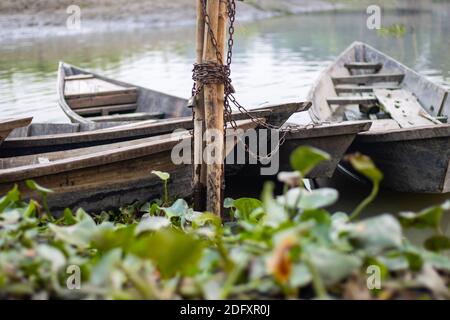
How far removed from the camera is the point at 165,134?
5746mm

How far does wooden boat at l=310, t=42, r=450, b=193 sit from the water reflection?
7.37 ft

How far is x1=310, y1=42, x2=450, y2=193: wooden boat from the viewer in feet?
18.2

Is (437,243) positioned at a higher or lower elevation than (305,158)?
lower

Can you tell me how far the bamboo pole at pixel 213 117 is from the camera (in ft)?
14.6

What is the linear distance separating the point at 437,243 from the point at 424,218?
0.09m

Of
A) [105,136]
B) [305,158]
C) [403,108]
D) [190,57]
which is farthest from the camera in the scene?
[190,57]

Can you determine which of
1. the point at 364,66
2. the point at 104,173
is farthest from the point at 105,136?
the point at 364,66

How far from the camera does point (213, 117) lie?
14.9ft

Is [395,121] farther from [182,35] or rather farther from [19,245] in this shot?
[182,35]

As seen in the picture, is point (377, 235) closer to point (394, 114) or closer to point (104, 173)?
point (104, 173)

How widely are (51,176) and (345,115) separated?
487 centimetres

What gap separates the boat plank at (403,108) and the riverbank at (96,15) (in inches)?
627

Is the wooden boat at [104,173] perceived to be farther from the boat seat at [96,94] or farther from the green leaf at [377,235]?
the green leaf at [377,235]

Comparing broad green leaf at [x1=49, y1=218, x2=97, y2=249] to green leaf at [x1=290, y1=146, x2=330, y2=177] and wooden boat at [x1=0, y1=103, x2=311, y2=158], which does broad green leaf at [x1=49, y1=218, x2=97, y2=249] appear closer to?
green leaf at [x1=290, y1=146, x2=330, y2=177]
